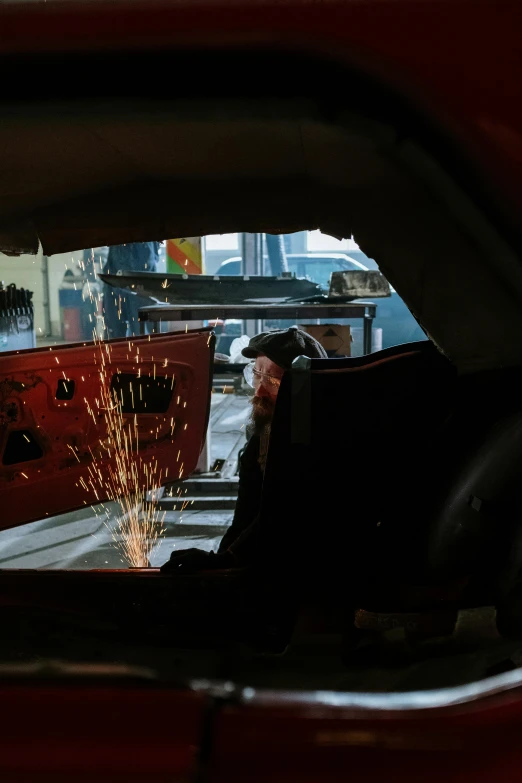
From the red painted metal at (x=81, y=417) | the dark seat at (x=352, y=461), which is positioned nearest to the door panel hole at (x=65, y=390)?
the red painted metal at (x=81, y=417)

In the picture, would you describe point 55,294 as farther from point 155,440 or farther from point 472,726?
point 472,726

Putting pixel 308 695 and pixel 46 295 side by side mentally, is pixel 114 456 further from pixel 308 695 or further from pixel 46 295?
pixel 46 295

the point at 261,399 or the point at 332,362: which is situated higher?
the point at 332,362

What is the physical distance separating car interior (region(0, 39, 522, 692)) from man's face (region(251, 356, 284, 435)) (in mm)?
1048

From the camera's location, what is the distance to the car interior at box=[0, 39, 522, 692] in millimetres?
902

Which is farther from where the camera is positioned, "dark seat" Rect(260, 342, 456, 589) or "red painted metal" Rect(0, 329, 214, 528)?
"red painted metal" Rect(0, 329, 214, 528)

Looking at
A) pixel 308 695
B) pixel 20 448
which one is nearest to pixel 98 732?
pixel 308 695

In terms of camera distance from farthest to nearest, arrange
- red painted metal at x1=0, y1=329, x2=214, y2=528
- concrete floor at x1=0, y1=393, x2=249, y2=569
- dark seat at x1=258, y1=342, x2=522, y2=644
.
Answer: concrete floor at x1=0, y1=393, x2=249, y2=569, red painted metal at x1=0, y1=329, x2=214, y2=528, dark seat at x1=258, y1=342, x2=522, y2=644

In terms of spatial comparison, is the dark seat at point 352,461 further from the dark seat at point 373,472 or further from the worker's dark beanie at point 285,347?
the worker's dark beanie at point 285,347

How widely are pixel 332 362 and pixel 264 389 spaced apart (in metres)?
1.36

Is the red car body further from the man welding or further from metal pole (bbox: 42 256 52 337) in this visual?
metal pole (bbox: 42 256 52 337)

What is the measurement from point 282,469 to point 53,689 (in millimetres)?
655

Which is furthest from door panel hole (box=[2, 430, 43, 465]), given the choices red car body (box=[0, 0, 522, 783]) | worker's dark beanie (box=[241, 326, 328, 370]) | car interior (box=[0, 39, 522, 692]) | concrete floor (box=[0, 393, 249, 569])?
red car body (box=[0, 0, 522, 783])

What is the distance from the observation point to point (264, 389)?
2781 millimetres
